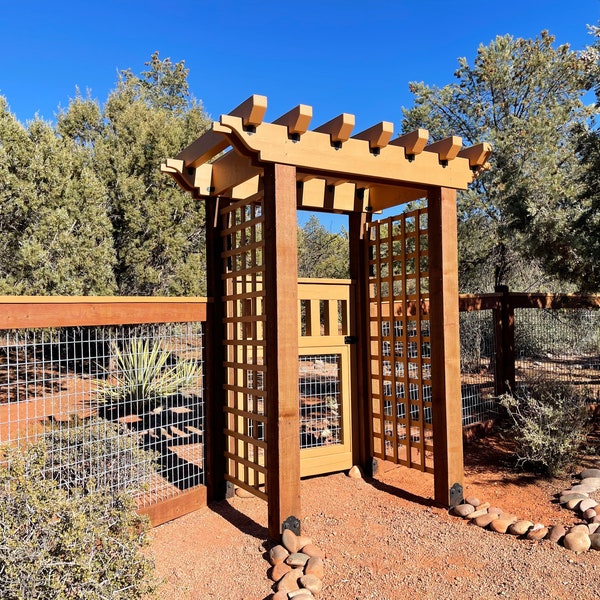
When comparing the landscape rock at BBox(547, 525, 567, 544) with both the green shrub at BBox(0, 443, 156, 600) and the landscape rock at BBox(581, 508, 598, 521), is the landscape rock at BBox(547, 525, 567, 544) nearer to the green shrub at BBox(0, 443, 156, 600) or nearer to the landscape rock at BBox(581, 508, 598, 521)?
the landscape rock at BBox(581, 508, 598, 521)

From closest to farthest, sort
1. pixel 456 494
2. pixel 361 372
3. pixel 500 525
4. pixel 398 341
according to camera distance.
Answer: pixel 500 525, pixel 456 494, pixel 398 341, pixel 361 372

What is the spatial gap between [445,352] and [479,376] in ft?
7.17

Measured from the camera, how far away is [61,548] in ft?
6.05

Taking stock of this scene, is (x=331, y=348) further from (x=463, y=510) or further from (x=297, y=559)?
(x=297, y=559)

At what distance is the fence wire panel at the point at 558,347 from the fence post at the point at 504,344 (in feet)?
1.15

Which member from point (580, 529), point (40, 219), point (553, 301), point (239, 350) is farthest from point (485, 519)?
point (40, 219)

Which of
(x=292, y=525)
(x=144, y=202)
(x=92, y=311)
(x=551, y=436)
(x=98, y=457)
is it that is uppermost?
(x=144, y=202)

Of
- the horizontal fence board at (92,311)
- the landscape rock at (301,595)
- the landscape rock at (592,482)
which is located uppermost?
the horizontal fence board at (92,311)

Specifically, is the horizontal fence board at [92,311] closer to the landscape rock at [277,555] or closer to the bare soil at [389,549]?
the bare soil at [389,549]

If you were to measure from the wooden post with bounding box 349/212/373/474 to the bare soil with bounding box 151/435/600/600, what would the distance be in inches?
12.7

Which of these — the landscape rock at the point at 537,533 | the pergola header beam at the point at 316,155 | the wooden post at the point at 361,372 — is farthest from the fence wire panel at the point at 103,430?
the landscape rock at the point at 537,533

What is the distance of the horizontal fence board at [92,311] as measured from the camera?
8.70 feet

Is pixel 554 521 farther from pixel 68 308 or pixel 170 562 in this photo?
pixel 68 308

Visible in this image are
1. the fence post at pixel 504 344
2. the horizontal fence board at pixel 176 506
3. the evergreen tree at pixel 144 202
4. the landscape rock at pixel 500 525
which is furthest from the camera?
the evergreen tree at pixel 144 202
